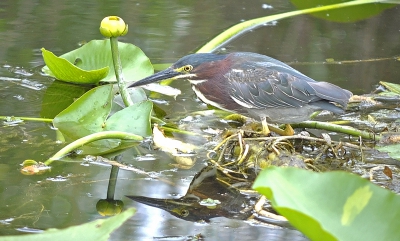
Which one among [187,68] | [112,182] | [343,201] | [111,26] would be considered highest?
[111,26]

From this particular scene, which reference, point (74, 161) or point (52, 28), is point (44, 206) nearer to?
point (74, 161)

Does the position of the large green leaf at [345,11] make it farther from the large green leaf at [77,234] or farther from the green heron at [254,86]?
the large green leaf at [77,234]

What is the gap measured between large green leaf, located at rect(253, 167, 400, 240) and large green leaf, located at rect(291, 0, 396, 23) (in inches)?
216

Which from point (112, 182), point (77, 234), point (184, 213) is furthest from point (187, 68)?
point (77, 234)

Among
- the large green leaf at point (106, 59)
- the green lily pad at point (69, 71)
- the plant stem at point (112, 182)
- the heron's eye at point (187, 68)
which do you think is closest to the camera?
the plant stem at point (112, 182)

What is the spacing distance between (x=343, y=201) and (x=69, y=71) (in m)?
3.09

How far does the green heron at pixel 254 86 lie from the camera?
4223 millimetres

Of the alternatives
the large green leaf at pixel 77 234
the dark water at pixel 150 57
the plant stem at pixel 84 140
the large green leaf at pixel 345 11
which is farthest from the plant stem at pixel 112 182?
the large green leaf at pixel 345 11

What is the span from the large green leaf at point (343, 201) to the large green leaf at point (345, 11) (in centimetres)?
548

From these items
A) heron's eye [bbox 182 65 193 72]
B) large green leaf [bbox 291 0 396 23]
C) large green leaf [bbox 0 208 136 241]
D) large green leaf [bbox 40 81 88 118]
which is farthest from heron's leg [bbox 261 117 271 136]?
large green leaf [bbox 291 0 396 23]

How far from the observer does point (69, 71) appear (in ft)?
15.5

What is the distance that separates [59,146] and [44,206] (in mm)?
827

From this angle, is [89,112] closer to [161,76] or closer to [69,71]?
[161,76]

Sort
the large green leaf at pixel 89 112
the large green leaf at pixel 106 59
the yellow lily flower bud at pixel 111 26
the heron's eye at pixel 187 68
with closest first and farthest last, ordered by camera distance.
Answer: the large green leaf at pixel 89 112, the yellow lily flower bud at pixel 111 26, the heron's eye at pixel 187 68, the large green leaf at pixel 106 59
